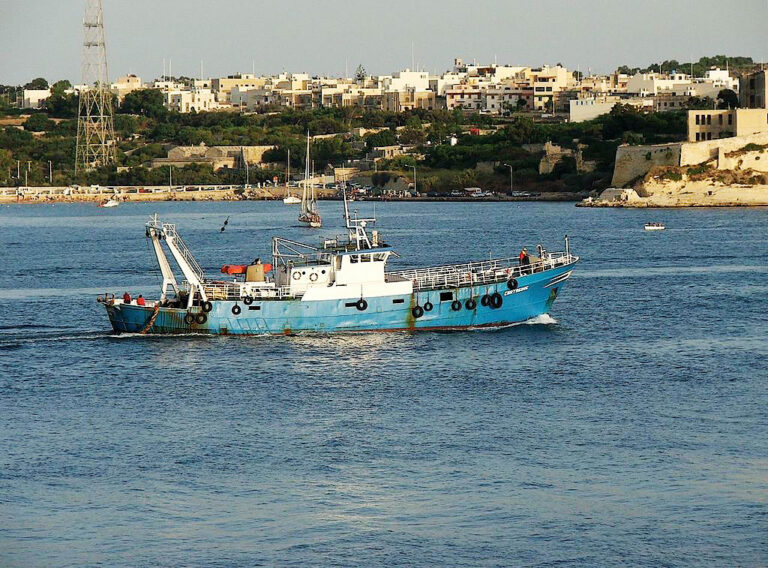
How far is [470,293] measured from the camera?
155 feet

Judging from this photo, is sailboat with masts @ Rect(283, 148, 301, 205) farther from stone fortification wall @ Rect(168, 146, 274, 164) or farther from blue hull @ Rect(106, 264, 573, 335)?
blue hull @ Rect(106, 264, 573, 335)

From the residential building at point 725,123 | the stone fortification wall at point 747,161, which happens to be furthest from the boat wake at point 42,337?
the residential building at point 725,123

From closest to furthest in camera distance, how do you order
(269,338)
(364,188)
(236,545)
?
1. (236,545)
2. (269,338)
3. (364,188)

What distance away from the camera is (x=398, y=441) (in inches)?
1300

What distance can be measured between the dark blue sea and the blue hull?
22.5 inches

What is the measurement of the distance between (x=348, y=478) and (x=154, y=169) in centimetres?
16255

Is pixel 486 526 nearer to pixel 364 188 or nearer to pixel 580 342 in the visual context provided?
pixel 580 342

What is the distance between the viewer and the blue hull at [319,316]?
46.3 m

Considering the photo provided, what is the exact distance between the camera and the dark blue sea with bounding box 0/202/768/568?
85.7 ft

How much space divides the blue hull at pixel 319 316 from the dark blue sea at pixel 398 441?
1.88 feet

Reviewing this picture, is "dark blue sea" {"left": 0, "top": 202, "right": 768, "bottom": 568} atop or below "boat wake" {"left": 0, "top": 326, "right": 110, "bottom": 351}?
below

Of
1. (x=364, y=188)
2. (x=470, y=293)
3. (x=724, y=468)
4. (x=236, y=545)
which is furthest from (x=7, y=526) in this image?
(x=364, y=188)

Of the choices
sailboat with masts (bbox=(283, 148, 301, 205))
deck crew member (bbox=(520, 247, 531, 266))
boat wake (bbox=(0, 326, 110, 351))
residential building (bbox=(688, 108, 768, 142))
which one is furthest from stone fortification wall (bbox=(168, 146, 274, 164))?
deck crew member (bbox=(520, 247, 531, 266))

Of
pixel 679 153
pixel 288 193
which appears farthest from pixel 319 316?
pixel 288 193
